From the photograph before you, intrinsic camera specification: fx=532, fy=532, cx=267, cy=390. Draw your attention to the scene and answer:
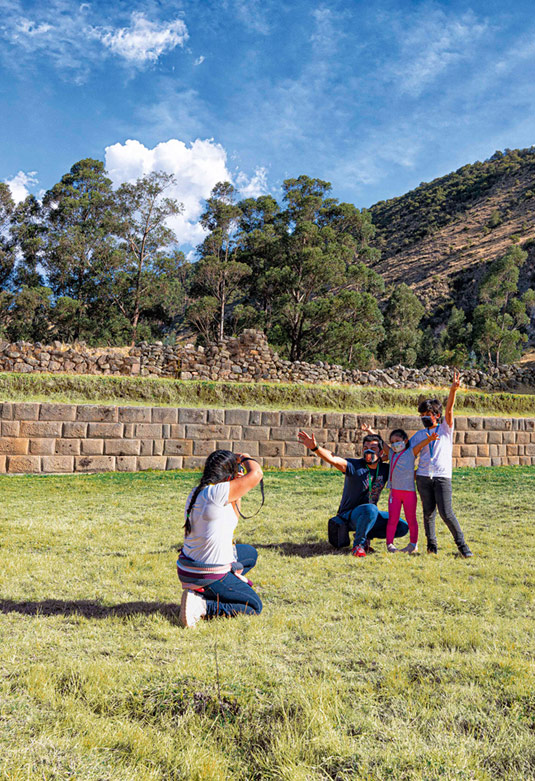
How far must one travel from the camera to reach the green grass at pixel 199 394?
12.9 metres

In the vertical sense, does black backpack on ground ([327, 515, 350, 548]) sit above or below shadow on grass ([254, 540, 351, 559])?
above

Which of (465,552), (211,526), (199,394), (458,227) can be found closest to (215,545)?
(211,526)

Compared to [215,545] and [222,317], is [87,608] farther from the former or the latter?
[222,317]

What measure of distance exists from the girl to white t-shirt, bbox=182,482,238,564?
2.45 metres

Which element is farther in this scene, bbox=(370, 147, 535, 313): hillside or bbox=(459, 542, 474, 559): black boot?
bbox=(370, 147, 535, 313): hillside

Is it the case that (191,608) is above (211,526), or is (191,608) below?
below

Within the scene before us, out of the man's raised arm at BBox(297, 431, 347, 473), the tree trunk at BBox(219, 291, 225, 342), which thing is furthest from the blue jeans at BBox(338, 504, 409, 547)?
the tree trunk at BBox(219, 291, 225, 342)

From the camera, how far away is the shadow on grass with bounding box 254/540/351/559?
550 cm

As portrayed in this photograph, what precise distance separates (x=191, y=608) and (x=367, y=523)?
243 centimetres

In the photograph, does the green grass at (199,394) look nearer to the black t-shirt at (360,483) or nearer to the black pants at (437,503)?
the black t-shirt at (360,483)

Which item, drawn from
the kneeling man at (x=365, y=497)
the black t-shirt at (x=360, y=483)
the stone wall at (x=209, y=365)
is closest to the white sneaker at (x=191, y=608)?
the kneeling man at (x=365, y=497)

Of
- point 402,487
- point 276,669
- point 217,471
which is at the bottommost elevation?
point 276,669

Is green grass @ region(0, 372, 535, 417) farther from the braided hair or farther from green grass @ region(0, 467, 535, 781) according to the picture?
the braided hair

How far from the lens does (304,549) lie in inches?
225
